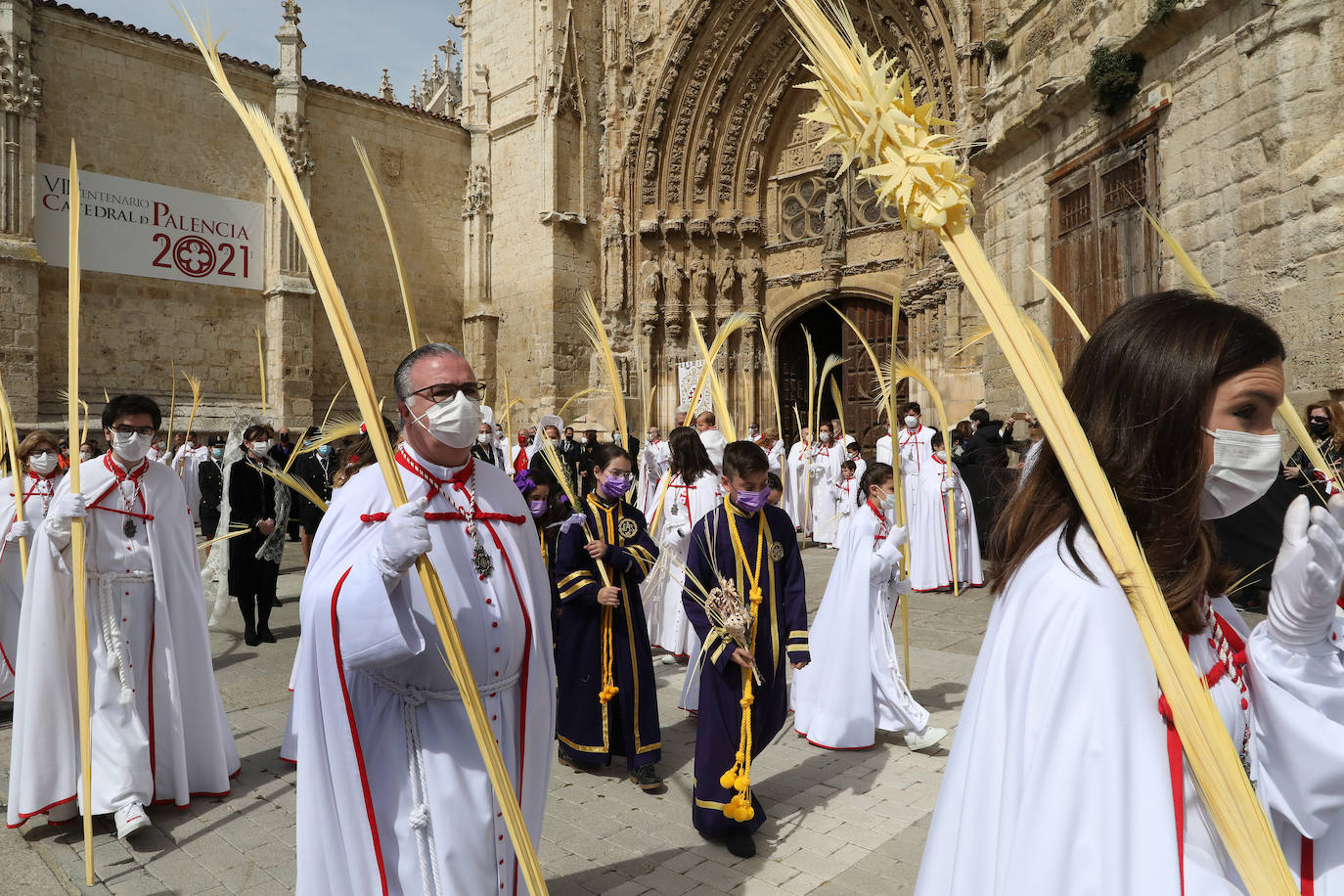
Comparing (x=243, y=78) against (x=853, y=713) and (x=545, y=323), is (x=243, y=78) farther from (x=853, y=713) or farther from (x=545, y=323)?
(x=853, y=713)

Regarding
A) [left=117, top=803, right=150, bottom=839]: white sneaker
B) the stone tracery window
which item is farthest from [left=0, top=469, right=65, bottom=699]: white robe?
the stone tracery window

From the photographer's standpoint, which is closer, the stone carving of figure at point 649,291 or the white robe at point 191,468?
the white robe at point 191,468

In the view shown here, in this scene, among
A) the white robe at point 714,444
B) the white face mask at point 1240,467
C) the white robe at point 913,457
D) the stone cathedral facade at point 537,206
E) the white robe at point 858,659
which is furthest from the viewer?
the stone cathedral facade at point 537,206

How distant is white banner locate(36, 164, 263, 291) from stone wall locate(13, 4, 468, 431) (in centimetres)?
25

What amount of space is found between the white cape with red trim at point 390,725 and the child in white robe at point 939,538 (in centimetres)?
848

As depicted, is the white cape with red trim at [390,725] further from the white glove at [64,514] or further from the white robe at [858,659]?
the white robe at [858,659]

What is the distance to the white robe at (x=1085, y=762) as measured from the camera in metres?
1.13

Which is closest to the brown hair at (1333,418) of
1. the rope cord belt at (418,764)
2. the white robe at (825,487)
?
the rope cord belt at (418,764)

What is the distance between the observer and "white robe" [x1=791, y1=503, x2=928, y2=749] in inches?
196

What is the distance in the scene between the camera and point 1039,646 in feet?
3.96

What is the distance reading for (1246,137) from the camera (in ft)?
22.1

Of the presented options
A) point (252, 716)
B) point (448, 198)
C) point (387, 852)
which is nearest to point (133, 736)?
point (252, 716)

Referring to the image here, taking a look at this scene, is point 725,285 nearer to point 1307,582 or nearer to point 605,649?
point 605,649

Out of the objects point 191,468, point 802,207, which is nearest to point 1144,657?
point 191,468
